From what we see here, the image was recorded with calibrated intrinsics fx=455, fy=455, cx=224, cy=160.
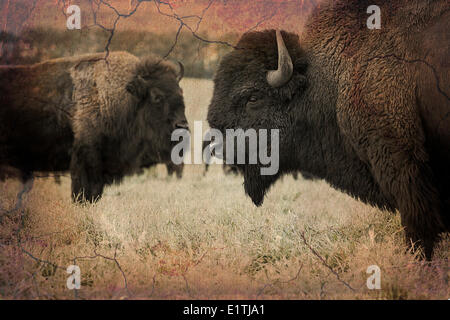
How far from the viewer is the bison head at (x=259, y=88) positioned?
2.35 m

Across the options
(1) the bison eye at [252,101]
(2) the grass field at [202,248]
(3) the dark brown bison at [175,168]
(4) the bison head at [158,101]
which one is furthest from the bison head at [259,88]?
(3) the dark brown bison at [175,168]

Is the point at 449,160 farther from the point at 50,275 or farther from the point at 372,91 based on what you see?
the point at 50,275

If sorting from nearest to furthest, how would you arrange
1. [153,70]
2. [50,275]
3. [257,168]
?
[50,275], [257,168], [153,70]

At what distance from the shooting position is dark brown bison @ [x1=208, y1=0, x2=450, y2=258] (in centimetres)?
200

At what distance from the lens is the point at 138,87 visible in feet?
9.45

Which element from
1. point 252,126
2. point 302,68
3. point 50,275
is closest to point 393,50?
point 302,68

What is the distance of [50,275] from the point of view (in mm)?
1902

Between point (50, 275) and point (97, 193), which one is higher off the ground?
point (97, 193)

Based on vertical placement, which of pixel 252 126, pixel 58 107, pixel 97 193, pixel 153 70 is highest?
pixel 153 70

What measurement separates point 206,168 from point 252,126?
0.79 metres

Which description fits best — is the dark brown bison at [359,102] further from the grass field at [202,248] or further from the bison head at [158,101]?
the bison head at [158,101]

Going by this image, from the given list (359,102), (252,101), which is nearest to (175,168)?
(252,101)

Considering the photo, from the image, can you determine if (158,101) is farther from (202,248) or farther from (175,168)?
(202,248)

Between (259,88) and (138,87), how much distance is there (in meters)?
0.89
